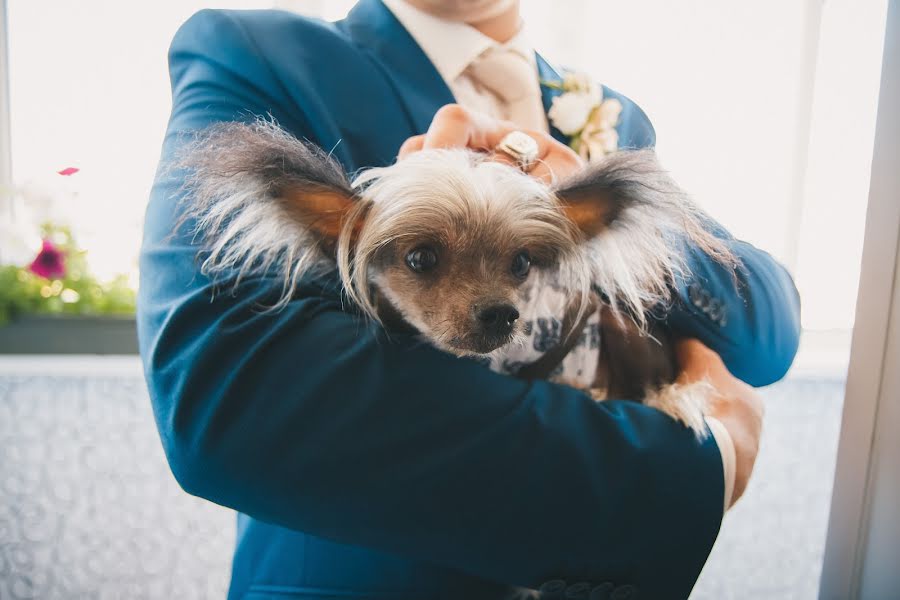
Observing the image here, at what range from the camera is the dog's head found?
0.64 metres

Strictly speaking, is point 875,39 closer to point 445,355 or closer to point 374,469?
point 445,355

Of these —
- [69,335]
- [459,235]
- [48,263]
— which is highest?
[459,235]

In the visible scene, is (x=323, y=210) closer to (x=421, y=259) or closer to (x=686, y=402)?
(x=421, y=259)

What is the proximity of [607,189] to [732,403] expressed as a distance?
353mm

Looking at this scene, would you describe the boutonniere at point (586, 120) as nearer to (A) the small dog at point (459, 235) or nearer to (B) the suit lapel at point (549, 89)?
(B) the suit lapel at point (549, 89)

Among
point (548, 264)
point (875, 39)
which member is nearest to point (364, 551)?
point (548, 264)

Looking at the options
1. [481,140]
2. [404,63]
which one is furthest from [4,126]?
[481,140]

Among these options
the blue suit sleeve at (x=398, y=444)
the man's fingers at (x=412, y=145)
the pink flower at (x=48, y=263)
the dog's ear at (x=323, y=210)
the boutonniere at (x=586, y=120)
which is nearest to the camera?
the blue suit sleeve at (x=398, y=444)

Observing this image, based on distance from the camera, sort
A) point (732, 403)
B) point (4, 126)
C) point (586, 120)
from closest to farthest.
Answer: point (732, 403), point (586, 120), point (4, 126)

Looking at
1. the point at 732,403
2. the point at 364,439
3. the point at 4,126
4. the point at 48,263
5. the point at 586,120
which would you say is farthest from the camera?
the point at 4,126

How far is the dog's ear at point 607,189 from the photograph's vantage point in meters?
0.66

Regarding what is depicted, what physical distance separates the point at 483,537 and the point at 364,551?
0.66ft

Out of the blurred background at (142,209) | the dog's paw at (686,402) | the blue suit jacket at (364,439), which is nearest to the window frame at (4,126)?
the blurred background at (142,209)

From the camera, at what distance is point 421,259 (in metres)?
0.70
